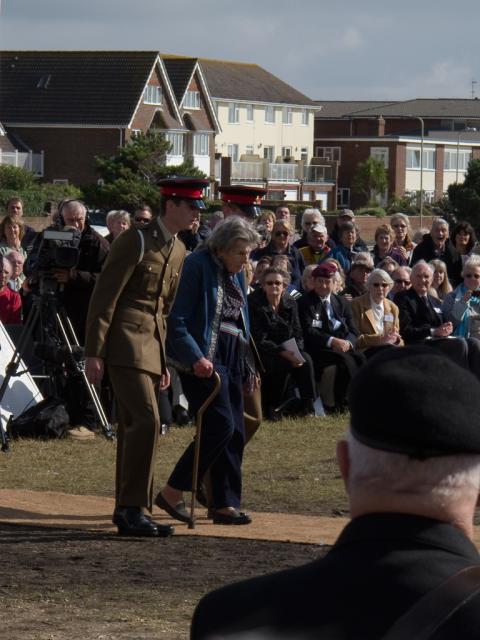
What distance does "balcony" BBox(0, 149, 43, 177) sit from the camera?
81.5 metres

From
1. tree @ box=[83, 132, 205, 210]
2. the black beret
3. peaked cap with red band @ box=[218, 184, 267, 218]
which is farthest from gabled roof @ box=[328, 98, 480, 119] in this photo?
the black beret

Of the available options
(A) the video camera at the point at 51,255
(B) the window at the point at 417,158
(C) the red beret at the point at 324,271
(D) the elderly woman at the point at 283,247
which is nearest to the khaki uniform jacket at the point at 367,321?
(C) the red beret at the point at 324,271

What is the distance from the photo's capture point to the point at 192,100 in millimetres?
92688

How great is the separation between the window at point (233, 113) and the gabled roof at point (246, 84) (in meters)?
0.56

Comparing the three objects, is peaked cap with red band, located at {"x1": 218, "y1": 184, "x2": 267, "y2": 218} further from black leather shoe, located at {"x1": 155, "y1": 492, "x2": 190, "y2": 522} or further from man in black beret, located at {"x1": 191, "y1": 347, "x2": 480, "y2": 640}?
man in black beret, located at {"x1": 191, "y1": 347, "x2": 480, "y2": 640}

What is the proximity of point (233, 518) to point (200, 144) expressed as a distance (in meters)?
85.7

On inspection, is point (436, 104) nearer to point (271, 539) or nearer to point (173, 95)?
point (173, 95)

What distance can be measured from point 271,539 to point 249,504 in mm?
1419

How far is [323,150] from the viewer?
115 m

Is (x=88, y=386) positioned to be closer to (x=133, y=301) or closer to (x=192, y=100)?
(x=133, y=301)

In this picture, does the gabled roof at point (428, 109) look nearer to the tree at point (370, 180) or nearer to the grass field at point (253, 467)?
the tree at point (370, 180)

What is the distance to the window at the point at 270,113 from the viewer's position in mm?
107688

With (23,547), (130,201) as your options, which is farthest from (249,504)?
(130,201)

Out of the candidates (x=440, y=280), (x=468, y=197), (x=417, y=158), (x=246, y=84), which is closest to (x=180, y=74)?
(x=246, y=84)
